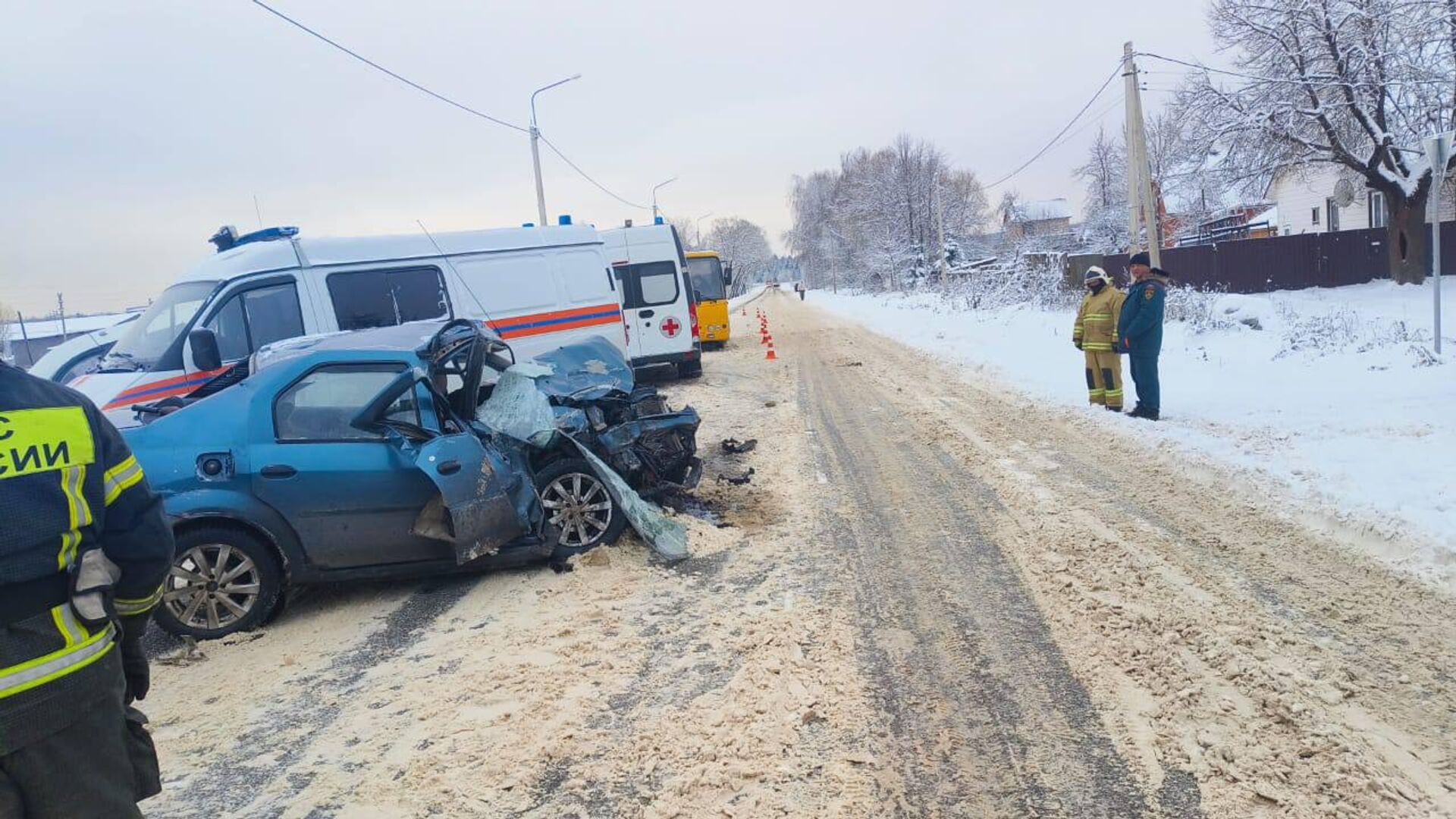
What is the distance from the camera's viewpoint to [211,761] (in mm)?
3555

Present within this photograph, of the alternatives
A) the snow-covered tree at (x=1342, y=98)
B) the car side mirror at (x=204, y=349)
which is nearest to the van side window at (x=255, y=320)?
the car side mirror at (x=204, y=349)

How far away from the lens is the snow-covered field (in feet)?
18.2

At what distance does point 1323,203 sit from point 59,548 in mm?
49918

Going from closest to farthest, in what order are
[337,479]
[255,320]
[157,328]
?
1. [337,479]
2. [157,328]
3. [255,320]

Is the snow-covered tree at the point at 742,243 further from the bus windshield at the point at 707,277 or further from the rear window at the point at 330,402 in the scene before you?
the rear window at the point at 330,402

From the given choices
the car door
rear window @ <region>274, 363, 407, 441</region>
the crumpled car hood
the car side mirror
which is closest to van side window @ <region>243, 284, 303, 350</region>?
the car side mirror

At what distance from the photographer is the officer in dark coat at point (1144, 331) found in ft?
30.2

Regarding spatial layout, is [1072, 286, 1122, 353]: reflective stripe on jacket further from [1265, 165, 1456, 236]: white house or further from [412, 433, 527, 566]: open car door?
[1265, 165, 1456, 236]: white house

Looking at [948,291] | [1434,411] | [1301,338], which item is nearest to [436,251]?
[1434,411]

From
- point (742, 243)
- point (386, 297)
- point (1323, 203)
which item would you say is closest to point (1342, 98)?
point (1323, 203)

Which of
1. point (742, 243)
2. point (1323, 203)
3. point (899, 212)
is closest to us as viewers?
point (1323, 203)

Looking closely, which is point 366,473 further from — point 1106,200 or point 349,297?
point 1106,200

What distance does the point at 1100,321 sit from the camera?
32.1ft

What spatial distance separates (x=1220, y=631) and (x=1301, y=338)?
11.5 m
